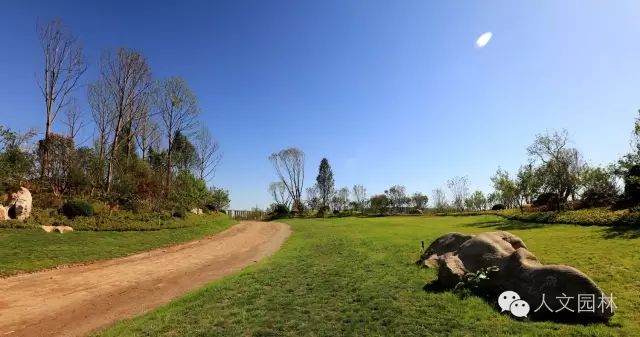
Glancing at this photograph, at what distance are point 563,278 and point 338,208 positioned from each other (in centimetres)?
6171

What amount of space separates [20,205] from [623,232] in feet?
95.9

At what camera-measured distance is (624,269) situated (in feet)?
31.1

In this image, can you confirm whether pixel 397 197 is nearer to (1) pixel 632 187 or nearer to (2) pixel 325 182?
(2) pixel 325 182

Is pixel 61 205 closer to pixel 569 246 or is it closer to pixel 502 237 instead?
pixel 502 237

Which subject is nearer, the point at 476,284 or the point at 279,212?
the point at 476,284

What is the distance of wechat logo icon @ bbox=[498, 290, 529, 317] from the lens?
261 inches

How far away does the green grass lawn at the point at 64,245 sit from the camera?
1377 centimetres

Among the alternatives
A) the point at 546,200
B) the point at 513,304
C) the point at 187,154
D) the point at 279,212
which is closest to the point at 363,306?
the point at 513,304

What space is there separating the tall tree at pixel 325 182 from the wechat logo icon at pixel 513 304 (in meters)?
60.7

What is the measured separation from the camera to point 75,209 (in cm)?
2212

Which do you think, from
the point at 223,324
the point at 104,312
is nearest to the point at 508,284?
the point at 223,324

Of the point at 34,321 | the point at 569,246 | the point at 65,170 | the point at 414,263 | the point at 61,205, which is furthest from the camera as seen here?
the point at 65,170

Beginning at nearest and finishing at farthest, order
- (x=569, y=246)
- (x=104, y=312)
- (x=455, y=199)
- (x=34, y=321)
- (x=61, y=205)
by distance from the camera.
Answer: (x=34, y=321) < (x=104, y=312) < (x=569, y=246) < (x=61, y=205) < (x=455, y=199)

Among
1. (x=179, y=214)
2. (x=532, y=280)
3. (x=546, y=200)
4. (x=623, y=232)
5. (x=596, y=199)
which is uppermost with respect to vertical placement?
(x=546, y=200)
